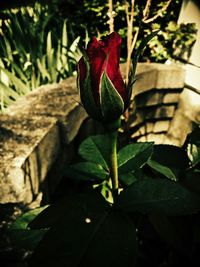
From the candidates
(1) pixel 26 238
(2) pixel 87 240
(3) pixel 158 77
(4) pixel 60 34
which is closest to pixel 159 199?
(2) pixel 87 240

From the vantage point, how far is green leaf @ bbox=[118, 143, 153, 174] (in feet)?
1.61

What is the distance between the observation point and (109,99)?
0.39 metres

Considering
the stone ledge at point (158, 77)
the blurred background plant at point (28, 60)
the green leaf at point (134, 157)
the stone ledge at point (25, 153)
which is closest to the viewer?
the green leaf at point (134, 157)

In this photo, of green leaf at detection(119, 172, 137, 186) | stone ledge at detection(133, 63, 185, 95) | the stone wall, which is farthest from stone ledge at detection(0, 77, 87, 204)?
stone ledge at detection(133, 63, 185, 95)

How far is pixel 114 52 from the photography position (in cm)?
40

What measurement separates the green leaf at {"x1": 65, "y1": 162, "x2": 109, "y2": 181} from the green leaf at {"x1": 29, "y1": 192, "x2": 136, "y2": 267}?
15 centimetres

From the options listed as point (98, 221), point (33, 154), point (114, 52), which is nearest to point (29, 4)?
point (33, 154)

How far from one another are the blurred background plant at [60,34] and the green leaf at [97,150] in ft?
2.88

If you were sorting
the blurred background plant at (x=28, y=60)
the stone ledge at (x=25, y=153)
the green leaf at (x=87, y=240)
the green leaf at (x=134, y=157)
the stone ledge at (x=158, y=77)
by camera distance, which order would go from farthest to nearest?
the stone ledge at (x=158, y=77) → the blurred background plant at (x=28, y=60) → the stone ledge at (x=25, y=153) → the green leaf at (x=134, y=157) → the green leaf at (x=87, y=240)

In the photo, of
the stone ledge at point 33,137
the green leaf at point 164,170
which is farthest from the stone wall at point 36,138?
the green leaf at point 164,170

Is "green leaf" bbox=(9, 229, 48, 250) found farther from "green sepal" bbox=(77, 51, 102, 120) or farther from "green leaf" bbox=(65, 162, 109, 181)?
"green sepal" bbox=(77, 51, 102, 120)

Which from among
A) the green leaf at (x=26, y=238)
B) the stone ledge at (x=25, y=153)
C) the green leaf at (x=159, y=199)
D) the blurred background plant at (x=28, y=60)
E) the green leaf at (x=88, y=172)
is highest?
the blurred background plant at (x=28, y=60)

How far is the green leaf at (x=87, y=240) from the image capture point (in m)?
0.32

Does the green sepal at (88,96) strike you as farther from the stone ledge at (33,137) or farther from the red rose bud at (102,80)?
the stone ledge at (33,137)
